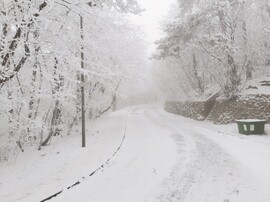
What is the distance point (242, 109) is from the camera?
19.6m

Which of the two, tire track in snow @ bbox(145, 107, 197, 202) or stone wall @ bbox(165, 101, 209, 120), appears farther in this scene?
stone wall @ bbox(165, 101, 209, 120)

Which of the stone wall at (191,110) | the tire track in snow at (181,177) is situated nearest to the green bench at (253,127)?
the tire track in snow at (181,177)

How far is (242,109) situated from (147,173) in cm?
1335

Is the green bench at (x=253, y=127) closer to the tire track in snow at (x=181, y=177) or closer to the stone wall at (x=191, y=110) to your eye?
the tire track in snow at (x=181, y=177)

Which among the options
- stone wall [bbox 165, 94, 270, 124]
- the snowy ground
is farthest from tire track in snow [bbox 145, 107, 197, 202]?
stone wall [bbox 165, 94, 270, 124]

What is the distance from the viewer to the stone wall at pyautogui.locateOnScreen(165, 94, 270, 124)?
59.1 feet

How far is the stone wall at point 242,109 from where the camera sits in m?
17.8

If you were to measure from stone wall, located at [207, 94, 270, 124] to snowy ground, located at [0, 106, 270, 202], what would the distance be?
4.79 meters

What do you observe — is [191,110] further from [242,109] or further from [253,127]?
[253,127]

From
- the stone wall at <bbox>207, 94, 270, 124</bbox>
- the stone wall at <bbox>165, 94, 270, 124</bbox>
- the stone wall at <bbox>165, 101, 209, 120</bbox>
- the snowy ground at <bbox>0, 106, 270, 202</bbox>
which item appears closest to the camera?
the snowy ground at <bbox>0, 106, 270, 202</bbox>

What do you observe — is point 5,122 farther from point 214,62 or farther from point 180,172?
point 214,62

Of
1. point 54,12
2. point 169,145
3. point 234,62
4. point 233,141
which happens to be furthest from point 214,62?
point 54,12

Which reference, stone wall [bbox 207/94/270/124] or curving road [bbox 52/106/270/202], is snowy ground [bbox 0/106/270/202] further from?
stone wall [bbox 207/94/270/124]

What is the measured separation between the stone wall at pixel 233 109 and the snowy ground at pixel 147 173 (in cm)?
494
